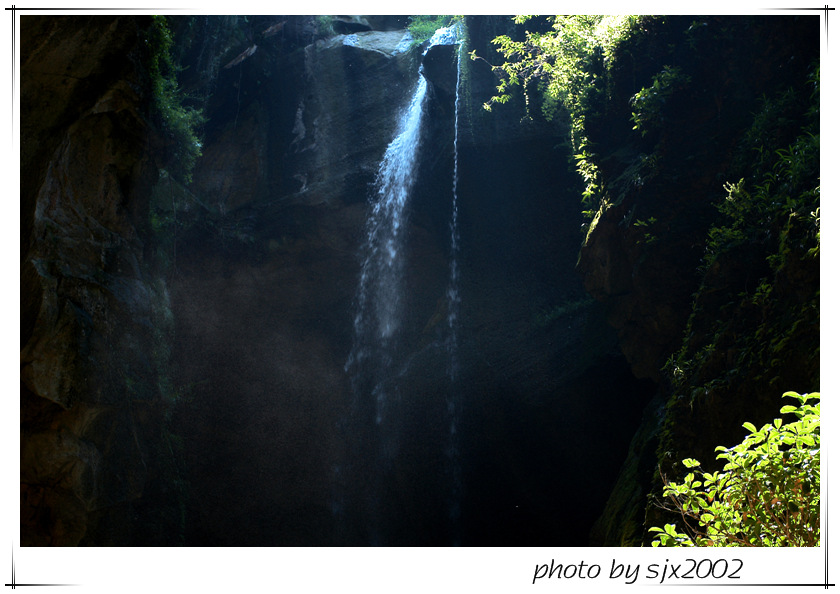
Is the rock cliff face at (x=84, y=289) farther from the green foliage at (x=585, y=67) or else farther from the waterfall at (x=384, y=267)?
the green foliage at (x=585, y=67)

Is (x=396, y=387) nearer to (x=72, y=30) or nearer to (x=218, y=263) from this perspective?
(x=218, y=263)

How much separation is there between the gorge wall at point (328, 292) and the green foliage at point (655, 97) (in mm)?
147

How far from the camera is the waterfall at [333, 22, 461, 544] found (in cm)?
966

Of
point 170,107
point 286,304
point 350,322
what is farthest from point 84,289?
point 350,322

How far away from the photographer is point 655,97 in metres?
6.76

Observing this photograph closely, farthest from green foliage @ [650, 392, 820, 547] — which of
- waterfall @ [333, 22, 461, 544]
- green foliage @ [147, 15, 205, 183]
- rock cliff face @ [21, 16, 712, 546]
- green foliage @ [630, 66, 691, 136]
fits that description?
green foliage @ [147, 15, 205, 183]

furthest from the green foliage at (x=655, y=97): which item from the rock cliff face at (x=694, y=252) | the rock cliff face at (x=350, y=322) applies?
the rock cliff face at (x=350, y=322)

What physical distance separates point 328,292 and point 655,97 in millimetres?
6291

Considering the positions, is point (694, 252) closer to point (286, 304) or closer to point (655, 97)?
point (655, 97)

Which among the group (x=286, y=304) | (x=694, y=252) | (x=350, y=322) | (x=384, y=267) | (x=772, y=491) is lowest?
(x=350, y=322)

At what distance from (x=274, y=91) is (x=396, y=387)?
629 cm

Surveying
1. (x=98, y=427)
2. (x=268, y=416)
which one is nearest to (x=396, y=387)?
(x=268, y=416)

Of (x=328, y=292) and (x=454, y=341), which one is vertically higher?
(x=328, y=292)
